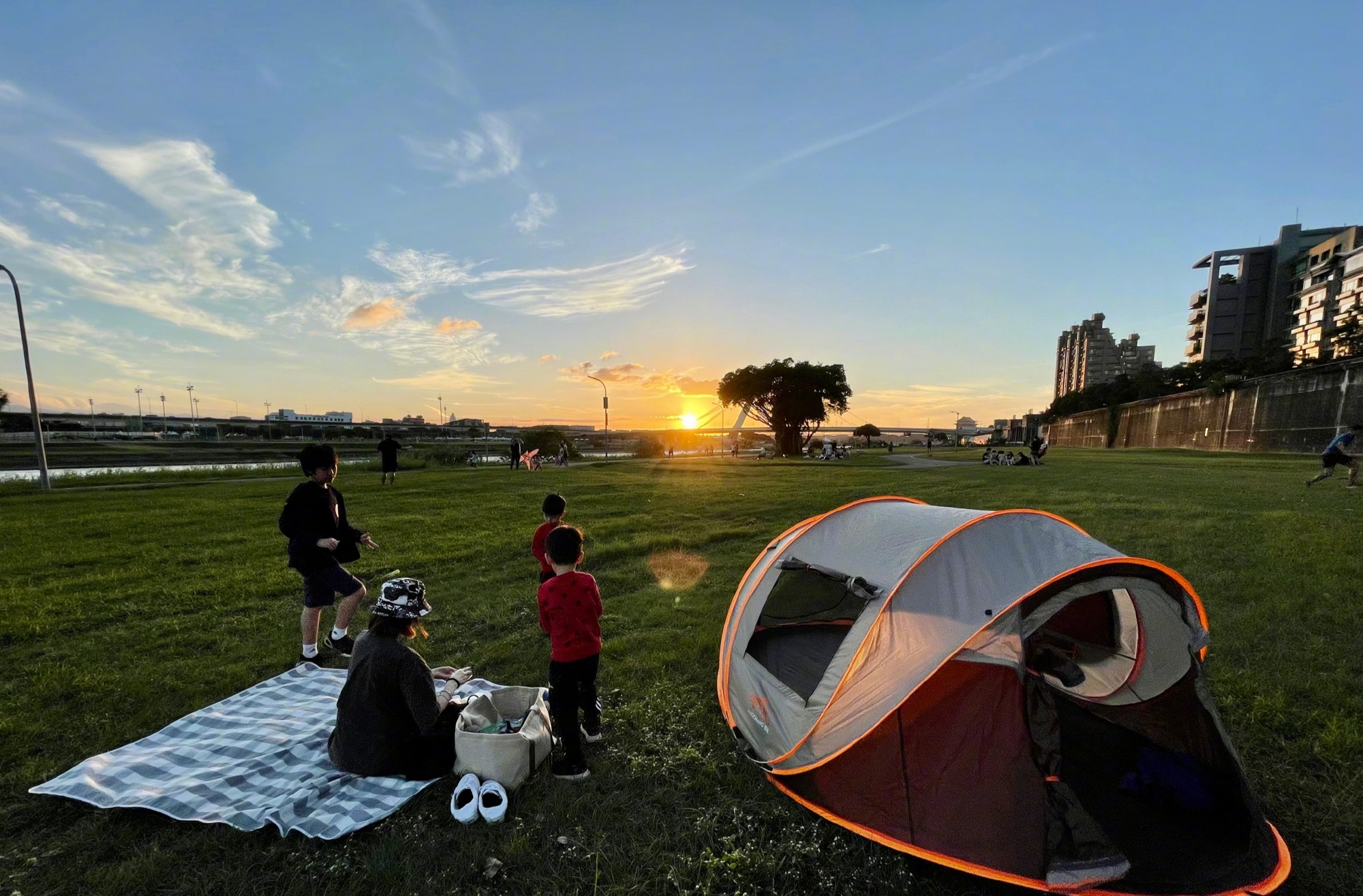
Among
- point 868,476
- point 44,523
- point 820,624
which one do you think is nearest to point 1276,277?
point 868,476

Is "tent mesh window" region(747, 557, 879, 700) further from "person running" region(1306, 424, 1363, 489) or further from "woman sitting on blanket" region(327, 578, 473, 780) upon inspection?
"person running" region(1306, 424, 1363, 489)

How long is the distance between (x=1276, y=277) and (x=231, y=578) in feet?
414

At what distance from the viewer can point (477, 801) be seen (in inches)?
129

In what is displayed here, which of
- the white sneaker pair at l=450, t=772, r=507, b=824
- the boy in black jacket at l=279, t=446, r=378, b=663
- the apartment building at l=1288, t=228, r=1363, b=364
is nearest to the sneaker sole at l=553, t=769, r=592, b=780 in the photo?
the white sneaker pair at l=450, t=772, r=507, b=824

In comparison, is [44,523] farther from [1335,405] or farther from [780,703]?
[1335,405]

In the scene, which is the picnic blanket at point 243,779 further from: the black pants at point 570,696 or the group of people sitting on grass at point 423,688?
the black pants at point 570,696

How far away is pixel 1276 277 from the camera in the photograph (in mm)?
83875

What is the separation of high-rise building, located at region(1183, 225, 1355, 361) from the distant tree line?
63.3 ft

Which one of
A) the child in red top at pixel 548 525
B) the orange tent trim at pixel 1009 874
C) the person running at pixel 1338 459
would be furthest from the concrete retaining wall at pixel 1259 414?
the child in red top at pixel 548 525

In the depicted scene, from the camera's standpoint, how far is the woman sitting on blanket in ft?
11.3

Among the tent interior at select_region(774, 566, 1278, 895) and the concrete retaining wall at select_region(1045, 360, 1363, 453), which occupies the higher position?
the concrete retaining wall at select_region(1045, 360, 1363, 453)

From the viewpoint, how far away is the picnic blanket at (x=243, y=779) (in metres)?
3.25

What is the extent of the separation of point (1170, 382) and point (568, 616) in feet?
288

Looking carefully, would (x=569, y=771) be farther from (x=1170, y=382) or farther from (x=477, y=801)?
(x=1170, y=382)
